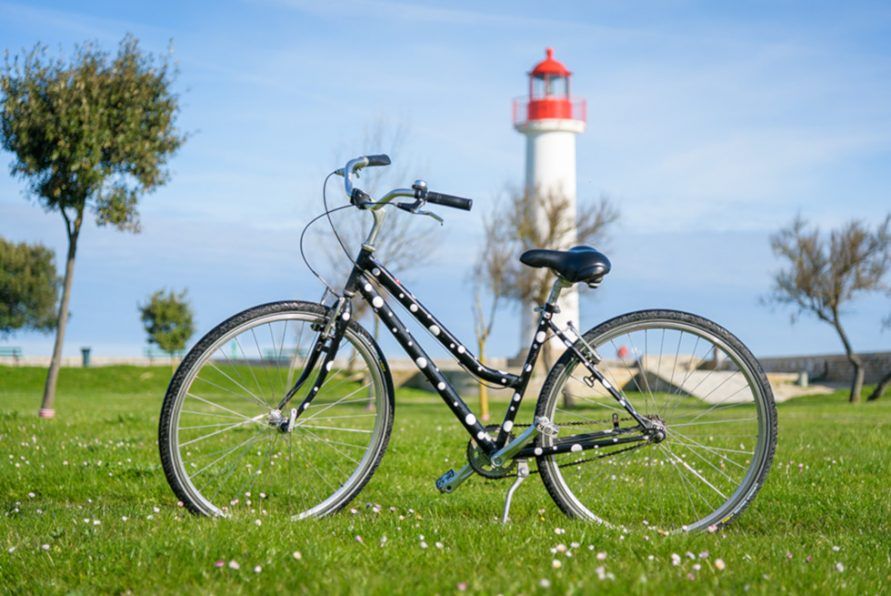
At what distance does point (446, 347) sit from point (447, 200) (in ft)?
2.58

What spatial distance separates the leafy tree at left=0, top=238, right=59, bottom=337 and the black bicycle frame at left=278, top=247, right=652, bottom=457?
182ft

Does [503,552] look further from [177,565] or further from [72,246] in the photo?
[72,246]

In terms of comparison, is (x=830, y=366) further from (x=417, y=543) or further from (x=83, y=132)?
(x=417, y=543)

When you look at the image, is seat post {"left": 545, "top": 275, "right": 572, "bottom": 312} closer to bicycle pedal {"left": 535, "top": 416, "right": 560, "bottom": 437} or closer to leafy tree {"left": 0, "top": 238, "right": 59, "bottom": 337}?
bicycle pedal {"left": 535, "top": 416, "right": 560, "bottom": 437}

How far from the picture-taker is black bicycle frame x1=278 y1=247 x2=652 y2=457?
5309 mm

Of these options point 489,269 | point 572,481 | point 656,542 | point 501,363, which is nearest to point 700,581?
point 656,542

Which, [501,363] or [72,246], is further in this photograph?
[501,363]

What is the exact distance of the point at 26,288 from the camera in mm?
56094

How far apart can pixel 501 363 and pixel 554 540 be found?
47460 millimetres

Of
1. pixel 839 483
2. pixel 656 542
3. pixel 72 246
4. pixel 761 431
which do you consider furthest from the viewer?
pixel 72 246

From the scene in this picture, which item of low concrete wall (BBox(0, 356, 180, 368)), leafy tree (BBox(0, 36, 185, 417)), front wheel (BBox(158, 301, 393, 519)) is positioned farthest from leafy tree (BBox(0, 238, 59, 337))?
front wheel (BBox(158, 301, 393, 519))

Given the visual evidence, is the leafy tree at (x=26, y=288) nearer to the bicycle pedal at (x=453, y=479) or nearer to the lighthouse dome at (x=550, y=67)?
the lighthouse dome at (x=550, y=67)

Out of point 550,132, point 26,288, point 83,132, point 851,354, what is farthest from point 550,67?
point 26,288

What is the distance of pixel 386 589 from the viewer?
359cm
